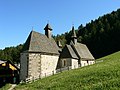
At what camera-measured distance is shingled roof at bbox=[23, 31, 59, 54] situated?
47.2 m

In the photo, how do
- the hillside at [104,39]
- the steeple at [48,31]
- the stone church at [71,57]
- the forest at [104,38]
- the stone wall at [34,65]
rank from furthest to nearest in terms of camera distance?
1. the forest at [104,38]
2. the hillside at [104,39]
3. the steeple at [48,31]
4. the stone church at [71,57]
5. the stone wall at [34,65]

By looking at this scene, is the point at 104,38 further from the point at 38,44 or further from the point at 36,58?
the point at 36,58

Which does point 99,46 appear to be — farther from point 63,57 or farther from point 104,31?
point 63,57

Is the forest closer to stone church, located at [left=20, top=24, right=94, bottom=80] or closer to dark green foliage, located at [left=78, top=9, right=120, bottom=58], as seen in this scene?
dark green foliage, located at [left=78, top=9, right=120, bottom=58]

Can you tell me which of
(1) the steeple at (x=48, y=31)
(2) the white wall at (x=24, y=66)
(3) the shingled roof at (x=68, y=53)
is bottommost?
(2) the white wall at (x=24, y=66)

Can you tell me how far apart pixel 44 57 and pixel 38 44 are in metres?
2.99

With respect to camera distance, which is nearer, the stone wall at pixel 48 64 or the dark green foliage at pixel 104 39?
the stone wall at pixel 48 64

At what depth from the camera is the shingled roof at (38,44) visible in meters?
47.2

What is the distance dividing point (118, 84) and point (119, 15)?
115m

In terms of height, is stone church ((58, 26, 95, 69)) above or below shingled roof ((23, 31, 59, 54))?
below

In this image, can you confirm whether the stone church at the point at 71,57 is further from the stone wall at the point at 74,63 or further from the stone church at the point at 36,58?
the stone church at the point at 36,58

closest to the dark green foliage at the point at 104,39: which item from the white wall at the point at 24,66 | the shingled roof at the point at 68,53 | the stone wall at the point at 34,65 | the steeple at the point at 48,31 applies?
the steeple at the point at 48,31

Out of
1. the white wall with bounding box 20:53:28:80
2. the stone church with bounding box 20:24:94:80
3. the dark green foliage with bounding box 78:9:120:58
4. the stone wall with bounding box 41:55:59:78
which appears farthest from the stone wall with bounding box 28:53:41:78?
the dark green foliage with bounding box 78:9:120:58

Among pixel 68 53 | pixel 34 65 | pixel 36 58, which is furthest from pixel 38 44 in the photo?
pixel 68 53
